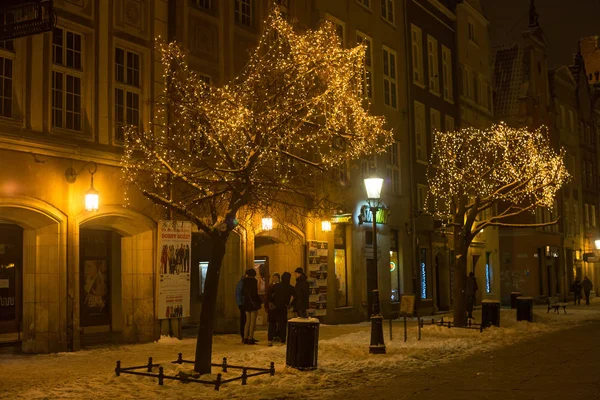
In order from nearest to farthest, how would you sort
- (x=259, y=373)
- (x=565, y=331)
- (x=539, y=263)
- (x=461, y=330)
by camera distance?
(x=259, y=373), (x=461, y=330), (x=565, y=331), (x=539, y=263)

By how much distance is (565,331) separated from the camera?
25.0 metres

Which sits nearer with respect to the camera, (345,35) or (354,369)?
(354,369)

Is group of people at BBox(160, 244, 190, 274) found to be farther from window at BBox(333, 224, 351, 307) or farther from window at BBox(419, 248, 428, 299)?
window at BBox(419, 248, 428, 299)

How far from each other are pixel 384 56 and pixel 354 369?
65.0 feet

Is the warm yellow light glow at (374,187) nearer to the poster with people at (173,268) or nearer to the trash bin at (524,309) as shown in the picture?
the poster with people at (173,268)

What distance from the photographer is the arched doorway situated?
2036cm

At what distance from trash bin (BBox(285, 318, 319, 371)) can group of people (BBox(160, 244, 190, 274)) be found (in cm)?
663

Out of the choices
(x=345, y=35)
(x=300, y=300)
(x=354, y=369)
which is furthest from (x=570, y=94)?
(x=354, y=369)

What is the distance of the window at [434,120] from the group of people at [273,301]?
60.1 feet

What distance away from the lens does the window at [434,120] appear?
36750mm

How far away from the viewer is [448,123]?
38969 millimetres

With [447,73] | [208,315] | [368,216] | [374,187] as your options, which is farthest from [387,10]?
[208,315]

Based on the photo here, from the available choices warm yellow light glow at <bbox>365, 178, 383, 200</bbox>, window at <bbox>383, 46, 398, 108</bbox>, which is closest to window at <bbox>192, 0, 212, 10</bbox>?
warm yellow light glow at <bbox>365, 178, 383, 200</bbox>

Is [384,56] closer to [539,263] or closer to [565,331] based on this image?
[565,331]
